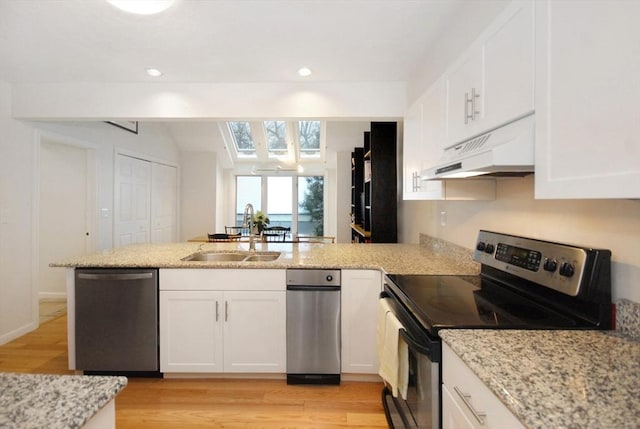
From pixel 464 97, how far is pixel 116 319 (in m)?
2.64

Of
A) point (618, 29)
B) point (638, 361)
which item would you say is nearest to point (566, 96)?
point (618, 29)

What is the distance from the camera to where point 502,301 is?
4.70 feet

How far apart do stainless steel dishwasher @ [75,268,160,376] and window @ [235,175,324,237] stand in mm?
5160

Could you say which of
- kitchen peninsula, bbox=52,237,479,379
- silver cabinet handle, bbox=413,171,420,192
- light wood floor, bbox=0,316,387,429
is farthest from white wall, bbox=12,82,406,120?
light wood floor, bbox=0,316,387,429

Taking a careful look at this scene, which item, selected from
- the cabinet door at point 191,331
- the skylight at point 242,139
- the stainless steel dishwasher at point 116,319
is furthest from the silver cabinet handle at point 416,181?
the skylight at point 242,139

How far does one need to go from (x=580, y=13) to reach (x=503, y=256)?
1.07m

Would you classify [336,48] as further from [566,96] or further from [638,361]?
[638,361]

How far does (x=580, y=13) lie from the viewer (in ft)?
2.73

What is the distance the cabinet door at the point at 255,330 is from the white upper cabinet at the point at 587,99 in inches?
72.0

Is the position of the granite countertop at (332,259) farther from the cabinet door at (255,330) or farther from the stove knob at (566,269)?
the stove knob at (566,269)

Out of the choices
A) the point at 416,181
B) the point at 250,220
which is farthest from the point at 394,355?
the point at 250,220

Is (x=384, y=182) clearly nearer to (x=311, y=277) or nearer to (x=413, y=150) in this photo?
(x=413, y=150)

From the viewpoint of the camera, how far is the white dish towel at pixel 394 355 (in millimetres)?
1413

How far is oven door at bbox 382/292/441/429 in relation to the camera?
3.78 feet
